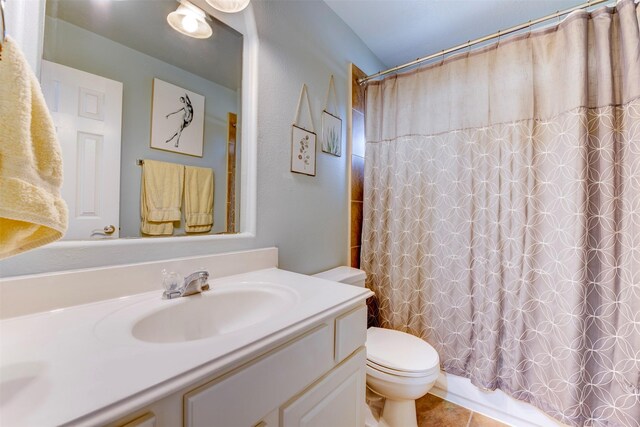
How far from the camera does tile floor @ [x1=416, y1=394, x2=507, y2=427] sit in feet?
4.49

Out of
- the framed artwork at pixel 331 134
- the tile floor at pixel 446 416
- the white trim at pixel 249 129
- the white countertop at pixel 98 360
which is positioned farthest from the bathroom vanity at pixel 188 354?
the framed artwork at pixel 331 134

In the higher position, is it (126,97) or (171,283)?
(126,97)

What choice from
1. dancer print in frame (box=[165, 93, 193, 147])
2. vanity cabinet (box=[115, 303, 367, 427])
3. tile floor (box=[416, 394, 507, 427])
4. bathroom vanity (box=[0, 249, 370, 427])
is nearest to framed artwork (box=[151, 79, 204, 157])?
dancer print in frame (box=[165, 93, 193, 147])

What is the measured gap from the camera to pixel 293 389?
25.2 inches

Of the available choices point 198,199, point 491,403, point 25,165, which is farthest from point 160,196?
point 491,403

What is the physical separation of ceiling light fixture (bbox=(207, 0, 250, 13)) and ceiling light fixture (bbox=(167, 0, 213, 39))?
7 cm

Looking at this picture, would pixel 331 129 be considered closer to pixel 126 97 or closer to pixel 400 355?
pixel 126 97

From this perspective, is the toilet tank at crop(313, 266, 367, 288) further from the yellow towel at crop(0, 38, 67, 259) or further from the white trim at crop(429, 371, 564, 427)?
the yellow towel at crop(0, 38, 67, 259)

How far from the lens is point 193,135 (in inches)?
41.2

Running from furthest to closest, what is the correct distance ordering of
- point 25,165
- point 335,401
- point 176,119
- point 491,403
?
1. point 491,403
2. point 176,119
3. point 335,401
4. point 25,165

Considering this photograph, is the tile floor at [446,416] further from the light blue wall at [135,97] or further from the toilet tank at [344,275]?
the light blue wall at [135,97]

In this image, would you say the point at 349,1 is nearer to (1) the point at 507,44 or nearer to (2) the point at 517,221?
(1) the point at 507,44

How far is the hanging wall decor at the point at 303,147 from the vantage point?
1.35 metres

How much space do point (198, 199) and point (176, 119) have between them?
0.31m
